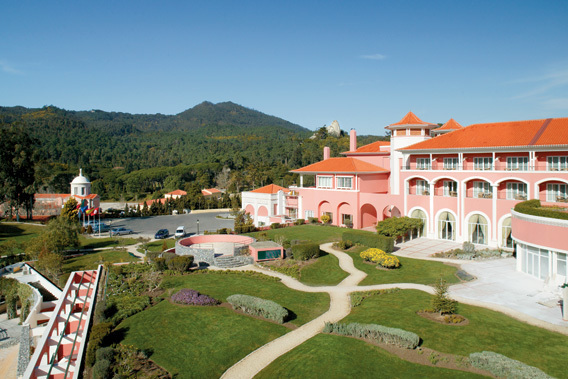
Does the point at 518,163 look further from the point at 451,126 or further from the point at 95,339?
the point at 95,339

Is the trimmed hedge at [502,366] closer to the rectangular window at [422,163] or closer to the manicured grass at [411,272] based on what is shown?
the manicured grass at [411,272]

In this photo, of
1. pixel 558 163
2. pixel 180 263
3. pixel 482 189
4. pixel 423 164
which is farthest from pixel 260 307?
pixel 423 164

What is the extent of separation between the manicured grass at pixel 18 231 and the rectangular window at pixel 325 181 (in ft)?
103

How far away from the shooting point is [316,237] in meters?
35.8

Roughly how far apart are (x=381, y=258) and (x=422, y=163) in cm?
1554

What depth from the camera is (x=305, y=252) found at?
28.4 m

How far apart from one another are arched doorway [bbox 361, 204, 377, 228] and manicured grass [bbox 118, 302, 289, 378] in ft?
84.1

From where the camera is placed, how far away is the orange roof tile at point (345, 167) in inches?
1649

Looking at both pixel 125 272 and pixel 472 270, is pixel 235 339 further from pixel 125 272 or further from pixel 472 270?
pixel 472 270

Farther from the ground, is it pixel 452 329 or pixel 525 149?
pixel 525 149

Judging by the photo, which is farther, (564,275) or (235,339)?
(564,275)

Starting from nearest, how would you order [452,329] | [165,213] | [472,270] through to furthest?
[452,329] < [472,270] < [165,213]

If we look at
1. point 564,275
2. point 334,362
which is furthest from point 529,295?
point 334,362

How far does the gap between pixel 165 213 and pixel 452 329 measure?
59.2 m
